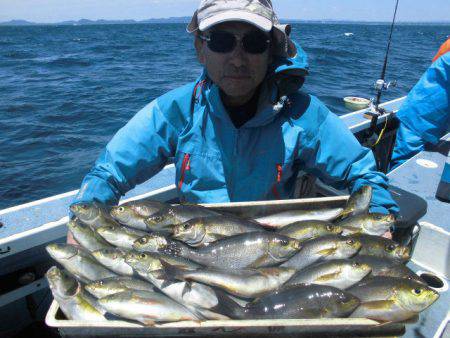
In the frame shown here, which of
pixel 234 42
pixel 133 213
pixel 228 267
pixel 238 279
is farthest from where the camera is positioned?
pixel 234 42

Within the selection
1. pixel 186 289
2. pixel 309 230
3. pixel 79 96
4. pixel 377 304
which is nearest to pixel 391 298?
pixel 377 304

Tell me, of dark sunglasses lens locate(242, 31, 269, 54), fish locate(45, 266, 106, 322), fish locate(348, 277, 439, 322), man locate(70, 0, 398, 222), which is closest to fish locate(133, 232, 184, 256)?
fish locate(45, 266, 106, 322)

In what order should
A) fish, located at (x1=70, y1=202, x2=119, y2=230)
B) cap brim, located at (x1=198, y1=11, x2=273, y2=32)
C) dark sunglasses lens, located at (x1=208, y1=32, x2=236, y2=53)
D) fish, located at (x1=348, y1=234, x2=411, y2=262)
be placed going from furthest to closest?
dark sunglasses lens, located at (x1=208, y1=32, x2=236, y2=53) < cap brim, located at (x1=198, y1=11, x2=273, y2=32) < fish, located at (x1=70, y1=202, x2=119, y2=230) < fish, located at (x1=348, y1=234, x2=411, y2=262)

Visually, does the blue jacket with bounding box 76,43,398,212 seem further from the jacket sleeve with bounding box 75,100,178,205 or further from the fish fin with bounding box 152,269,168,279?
the fish fin with bounding box 152,269,168,279

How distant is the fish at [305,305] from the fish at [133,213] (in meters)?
0.96

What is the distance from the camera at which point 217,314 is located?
4.92ft

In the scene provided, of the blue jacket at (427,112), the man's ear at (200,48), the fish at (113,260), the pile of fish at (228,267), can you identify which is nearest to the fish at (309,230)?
the pile of fish at (228,267)

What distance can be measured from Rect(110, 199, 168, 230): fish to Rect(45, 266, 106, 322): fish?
583 millimetres

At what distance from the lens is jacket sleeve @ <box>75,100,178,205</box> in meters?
2.54

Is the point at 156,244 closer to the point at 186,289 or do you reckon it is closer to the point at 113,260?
the point at 113,260

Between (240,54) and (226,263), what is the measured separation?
145cm

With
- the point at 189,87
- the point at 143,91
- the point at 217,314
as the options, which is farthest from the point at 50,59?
the point at 217,314

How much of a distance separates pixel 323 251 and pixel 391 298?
1.31 ft

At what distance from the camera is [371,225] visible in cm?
222
